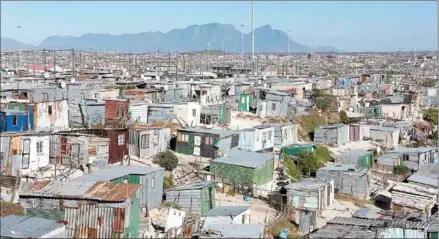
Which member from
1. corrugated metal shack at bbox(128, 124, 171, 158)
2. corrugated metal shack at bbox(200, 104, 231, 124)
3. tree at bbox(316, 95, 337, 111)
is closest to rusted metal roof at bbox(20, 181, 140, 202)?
corrugated metal shack at bbox(128, 124, 171, 158)

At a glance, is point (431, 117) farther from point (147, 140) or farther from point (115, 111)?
point (147, 140)

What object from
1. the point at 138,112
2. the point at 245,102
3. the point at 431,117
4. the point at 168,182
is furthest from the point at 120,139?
the point at 431,117

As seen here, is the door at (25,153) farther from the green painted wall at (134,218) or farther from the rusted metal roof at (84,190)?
the green painted wall at (134,218)

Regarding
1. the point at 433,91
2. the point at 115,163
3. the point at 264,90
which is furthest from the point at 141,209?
the point at 433,91

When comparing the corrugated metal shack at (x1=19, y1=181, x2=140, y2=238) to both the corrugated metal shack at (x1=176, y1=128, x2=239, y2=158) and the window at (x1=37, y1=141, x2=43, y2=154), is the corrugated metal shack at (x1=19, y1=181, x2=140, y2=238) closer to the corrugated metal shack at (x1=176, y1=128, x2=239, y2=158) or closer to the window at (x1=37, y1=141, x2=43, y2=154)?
the window at (x1=37, y1=141, x2=43, y2=154)

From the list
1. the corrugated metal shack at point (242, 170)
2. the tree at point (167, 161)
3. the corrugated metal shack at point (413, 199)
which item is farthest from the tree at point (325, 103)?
the tree at point (167, 161)

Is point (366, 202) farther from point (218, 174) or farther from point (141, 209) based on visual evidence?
point (141, 209)
